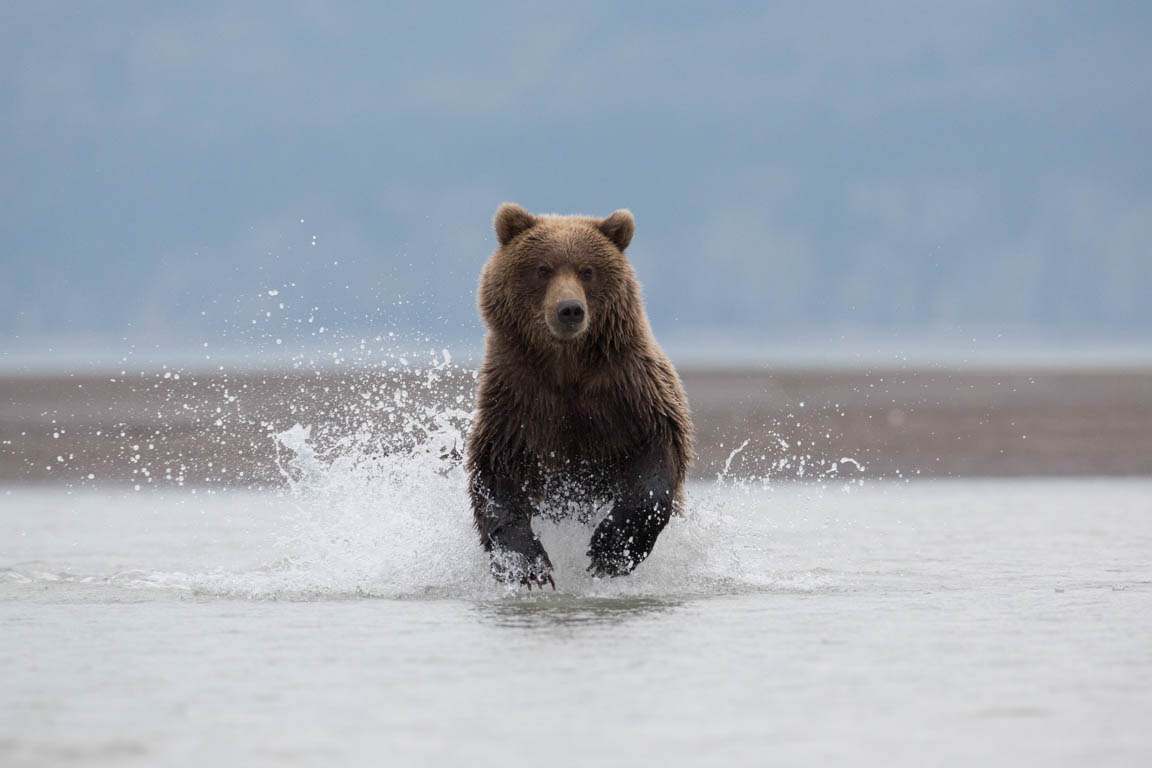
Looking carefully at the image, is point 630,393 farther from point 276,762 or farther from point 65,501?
point 65,501

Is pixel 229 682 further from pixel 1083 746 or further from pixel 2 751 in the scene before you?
pixel 1083 746

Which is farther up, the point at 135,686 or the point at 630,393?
the point at 630,393

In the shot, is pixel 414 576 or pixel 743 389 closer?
pixel 414 576

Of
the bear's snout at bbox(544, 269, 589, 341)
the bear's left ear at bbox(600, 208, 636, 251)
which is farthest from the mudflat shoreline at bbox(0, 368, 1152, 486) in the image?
the bear's snout at bbox(544, 269, 589, 341)

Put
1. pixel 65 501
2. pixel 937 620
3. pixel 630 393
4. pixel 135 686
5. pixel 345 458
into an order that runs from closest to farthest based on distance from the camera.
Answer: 1. pixel 135 686
2. pixel 937 620
3. pixel 630 393
4. pixel 345 458
5. pixel 65 501

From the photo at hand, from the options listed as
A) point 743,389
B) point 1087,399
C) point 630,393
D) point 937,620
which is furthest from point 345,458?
point 743,389

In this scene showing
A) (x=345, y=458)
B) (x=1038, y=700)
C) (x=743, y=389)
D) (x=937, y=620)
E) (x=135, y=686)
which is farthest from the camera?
(x=743, y=389)

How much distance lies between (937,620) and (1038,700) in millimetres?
1646

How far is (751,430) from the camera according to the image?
66.0ft

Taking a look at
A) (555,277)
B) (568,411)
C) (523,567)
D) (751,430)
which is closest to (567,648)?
(523,567)

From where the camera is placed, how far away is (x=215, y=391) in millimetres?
29797

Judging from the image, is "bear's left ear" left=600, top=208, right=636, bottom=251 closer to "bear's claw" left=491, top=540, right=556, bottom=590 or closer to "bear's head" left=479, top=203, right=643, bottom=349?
"bear's head" left=479, top=203, right=643, bottom=349

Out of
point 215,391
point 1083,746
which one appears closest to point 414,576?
point 1083,746

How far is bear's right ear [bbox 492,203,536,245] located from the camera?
26.1 ft
